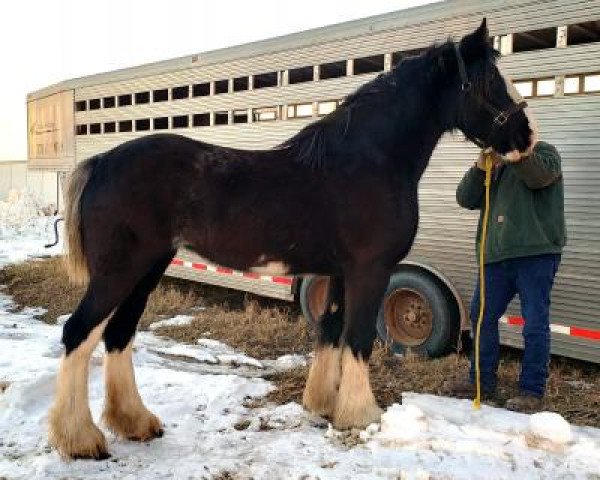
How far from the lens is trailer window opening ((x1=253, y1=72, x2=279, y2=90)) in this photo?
6.74m

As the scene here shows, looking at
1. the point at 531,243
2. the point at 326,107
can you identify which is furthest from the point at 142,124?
the point at 531,243

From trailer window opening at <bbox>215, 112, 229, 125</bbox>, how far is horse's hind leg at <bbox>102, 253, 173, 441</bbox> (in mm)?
4312

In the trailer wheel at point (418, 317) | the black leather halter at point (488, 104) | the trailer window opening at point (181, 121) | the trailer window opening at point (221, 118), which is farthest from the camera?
the trailer window opening at point (181, 121)

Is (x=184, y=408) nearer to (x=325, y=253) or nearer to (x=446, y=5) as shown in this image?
(x=325, y=253)

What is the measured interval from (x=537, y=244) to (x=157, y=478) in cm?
284

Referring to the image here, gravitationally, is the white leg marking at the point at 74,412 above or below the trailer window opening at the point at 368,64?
below

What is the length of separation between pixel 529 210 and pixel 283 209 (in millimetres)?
1814

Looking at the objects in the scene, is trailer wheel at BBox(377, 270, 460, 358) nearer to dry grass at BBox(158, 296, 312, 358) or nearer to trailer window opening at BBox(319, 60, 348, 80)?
dry grass at BBox(158, 296, 312, 358)

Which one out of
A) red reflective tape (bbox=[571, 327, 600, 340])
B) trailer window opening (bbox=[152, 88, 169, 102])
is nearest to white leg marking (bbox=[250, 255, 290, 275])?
red reflective tape (bbox=[571, 327, 600, 340])

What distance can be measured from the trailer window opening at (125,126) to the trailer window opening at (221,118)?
2.20m

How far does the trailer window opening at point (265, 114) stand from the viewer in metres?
6.69

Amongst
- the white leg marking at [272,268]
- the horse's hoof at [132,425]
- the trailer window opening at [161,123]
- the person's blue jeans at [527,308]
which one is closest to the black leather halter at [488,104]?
the person's blue jeans at [527,308]

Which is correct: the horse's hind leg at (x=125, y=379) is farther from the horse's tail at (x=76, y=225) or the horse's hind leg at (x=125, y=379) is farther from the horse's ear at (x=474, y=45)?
the horse's ear at (x=474, y=45)

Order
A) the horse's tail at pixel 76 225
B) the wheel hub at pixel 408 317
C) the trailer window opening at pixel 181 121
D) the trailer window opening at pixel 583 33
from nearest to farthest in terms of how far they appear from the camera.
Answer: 1. the horse's tail at pixel 76 225
2. the trailer window opening at pixel 583 33
3. the wheel hub at pixel 408 317
4. the trailer window opening at pixel 181 121
